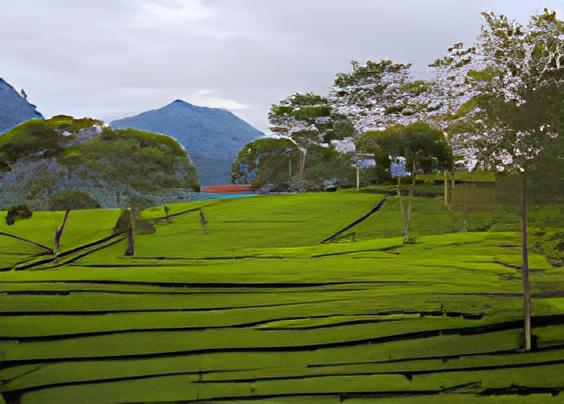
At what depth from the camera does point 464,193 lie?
6633 mm

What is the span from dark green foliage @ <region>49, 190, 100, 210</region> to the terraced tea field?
11 cm

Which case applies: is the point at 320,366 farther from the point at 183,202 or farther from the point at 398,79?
the point at 398,79

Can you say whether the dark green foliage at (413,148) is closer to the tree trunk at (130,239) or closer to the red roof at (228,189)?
the red roof at (228,189)

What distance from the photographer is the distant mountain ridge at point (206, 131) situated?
7.68 m

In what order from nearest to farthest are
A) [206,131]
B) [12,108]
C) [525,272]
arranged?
[525,272]
[12,108]
[206,131]

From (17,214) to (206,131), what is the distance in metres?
2.54

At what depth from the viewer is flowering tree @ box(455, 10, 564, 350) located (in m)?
5.85

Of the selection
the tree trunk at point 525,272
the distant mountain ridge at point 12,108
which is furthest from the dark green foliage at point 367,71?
the distant mountain ridge at point 12,108

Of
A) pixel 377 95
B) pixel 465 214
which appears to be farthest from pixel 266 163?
pixel 465 214

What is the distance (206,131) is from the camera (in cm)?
779

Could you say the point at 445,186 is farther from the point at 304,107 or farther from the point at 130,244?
the point at 130,244

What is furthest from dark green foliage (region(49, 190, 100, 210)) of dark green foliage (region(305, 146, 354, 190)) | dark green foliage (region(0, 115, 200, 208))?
dark green foliage (region(305, 146, 354, 190))

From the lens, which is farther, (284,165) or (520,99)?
(284,165)

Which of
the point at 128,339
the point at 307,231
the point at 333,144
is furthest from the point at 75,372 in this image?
the point at 333,144
